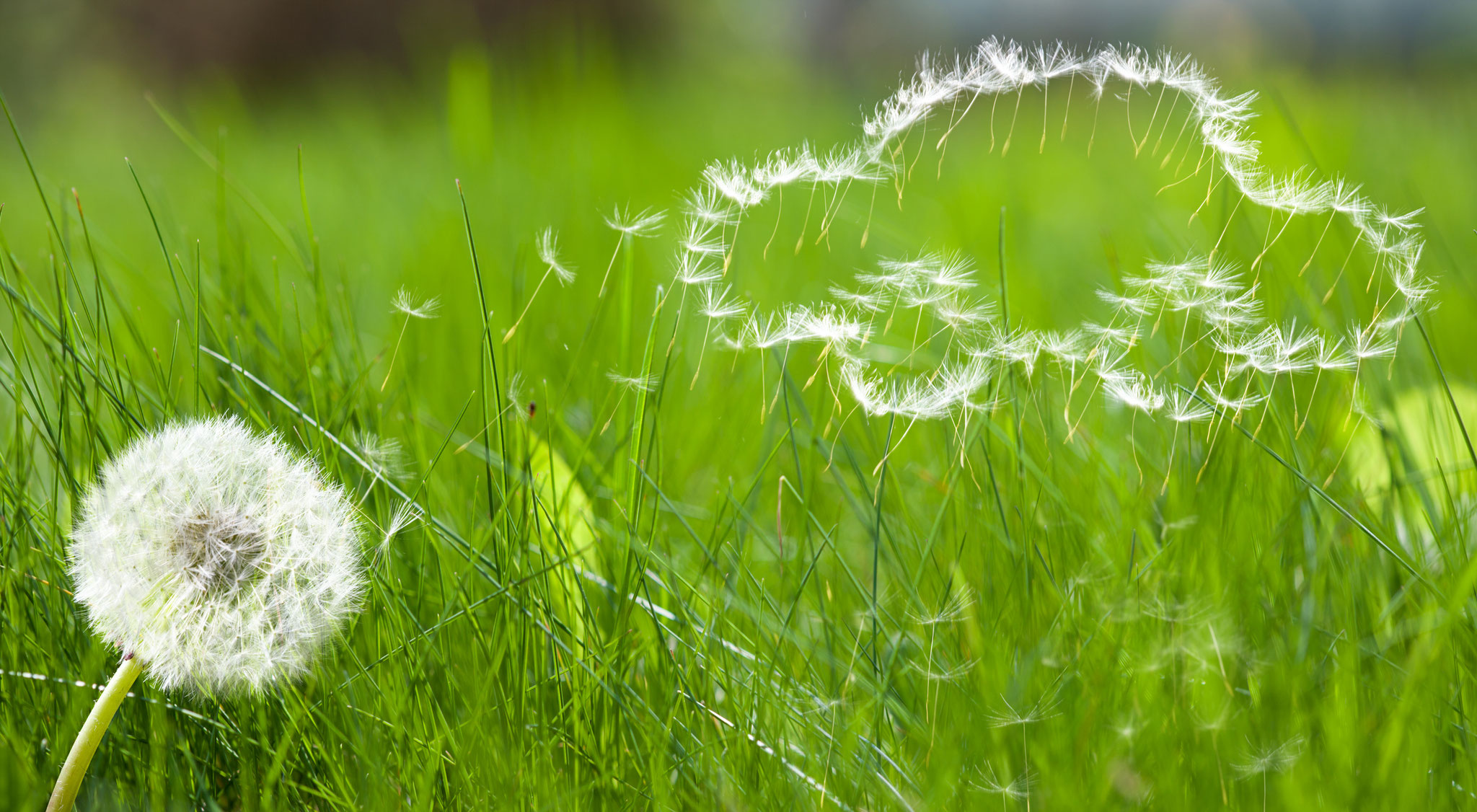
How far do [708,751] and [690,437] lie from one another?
89cm

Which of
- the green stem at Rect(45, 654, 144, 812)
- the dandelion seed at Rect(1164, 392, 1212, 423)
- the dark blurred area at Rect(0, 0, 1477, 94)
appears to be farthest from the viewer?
the dark blurred area at Rect(0, 0, 1477, 94)

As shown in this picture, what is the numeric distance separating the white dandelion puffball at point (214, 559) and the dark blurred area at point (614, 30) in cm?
599

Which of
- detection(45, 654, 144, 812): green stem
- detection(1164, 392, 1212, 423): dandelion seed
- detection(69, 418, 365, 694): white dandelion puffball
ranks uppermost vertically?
detection(1164, 392, 1212, 423): dandelion seed

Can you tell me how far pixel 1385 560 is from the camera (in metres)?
1.08

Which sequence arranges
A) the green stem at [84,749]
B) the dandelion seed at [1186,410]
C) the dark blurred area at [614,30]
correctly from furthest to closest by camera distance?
1. the dark blurred area at [614,30]
2. the dandelion seed at [1186,410]
3. the green stem at [84,749]

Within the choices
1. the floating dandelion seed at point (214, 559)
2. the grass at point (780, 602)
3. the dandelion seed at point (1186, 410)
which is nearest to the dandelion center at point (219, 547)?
the floating dandelion seed at point (214, 559)

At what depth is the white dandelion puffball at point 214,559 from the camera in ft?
2.57

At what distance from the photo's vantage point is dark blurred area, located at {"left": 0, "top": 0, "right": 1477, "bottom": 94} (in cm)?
750

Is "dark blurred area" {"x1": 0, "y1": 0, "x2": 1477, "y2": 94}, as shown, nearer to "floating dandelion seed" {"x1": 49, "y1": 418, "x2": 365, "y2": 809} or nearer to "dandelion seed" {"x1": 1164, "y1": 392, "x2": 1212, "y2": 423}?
"dandelion seed" {"x1": 1164, "y1": 392, "x2": 1212, "y2": 423}

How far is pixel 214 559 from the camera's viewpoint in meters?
0.80

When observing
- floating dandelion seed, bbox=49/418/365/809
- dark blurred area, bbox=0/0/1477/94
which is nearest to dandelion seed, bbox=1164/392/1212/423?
floating dandelion seed, bbox=49/418/365/809

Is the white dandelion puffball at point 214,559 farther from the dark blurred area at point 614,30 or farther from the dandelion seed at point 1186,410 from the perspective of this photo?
the dark blurred area at point 614,30

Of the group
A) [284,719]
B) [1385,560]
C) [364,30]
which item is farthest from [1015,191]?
[364,30]

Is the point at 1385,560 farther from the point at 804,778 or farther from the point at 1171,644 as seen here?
the point at 804,778
